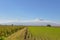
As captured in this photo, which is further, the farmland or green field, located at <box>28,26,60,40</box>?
green field, located at <box>28,26,60,40</box>

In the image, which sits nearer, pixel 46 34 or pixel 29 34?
pixel 29 34

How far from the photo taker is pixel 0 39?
1939cm

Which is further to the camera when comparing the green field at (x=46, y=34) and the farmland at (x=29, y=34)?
the green field at (x=46, y=34)
